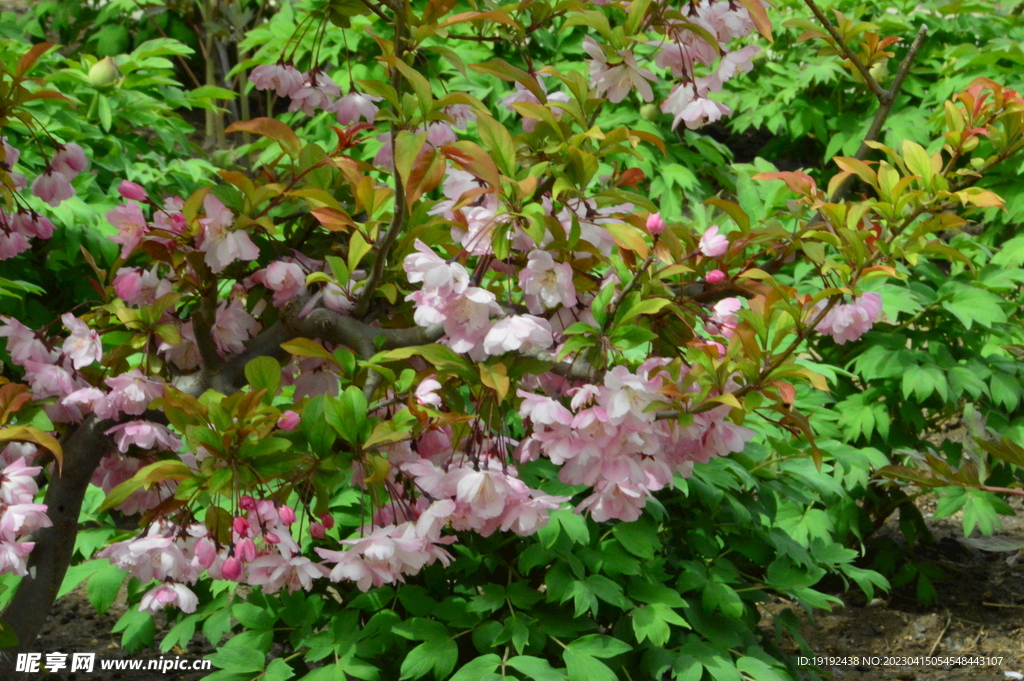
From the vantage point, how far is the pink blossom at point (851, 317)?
3.48 feet

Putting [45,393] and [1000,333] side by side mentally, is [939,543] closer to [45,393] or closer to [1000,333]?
[1000,333]

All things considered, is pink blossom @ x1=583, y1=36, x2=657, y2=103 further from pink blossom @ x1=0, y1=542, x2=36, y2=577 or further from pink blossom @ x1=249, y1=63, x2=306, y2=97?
pink blossom @ x1=0, y1=542, x2=36, y2=577

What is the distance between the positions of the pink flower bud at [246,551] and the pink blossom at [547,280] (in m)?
0.39

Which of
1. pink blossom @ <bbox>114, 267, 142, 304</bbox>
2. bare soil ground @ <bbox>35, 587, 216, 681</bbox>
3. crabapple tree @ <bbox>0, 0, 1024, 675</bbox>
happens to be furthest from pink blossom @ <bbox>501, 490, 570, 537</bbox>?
bare soil ground @ <bbox>35, 587, 216, 681</bbox>

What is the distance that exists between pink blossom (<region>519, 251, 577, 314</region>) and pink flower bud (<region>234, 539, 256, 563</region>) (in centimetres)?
39

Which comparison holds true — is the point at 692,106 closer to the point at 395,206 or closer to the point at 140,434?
the point at 395,206

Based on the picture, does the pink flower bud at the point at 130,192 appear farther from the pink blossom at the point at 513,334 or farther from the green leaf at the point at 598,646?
the green leaf at the point at 598,646

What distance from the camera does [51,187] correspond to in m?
1.25

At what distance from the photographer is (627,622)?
1.49 metres

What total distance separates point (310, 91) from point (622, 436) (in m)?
0.63

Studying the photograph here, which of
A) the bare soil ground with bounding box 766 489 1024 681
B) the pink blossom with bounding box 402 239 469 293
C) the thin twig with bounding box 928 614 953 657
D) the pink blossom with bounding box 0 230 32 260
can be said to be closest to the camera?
the pink blossom with bounding box 402 239 469 293

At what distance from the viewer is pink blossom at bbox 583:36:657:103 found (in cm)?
108

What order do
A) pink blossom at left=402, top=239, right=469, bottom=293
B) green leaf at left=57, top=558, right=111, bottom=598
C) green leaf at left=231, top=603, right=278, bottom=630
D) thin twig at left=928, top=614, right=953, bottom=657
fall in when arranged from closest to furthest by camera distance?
1. pink blossom at left=402, top=239, right=469, bottom=293
2. green leaf at left=231, top=603, right=278, bottom=630
3. green leaf at left=57, top=558, right=111, bottom=598
4. thin twig at left=928, top=614, right=953, bottom=657

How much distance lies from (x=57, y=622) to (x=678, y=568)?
5.41 feet
